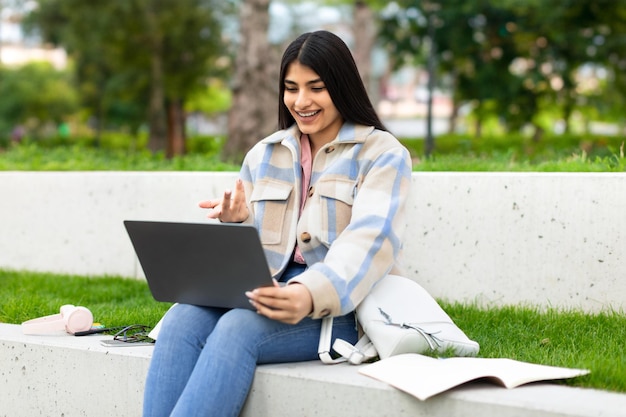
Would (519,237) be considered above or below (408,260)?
above

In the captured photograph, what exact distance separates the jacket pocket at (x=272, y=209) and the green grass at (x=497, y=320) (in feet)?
3.16

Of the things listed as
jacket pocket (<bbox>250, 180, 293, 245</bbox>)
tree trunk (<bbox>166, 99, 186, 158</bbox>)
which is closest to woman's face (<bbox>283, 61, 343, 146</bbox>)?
jacket pocket (<bbox>250, 180, 293, 245</bbox>)

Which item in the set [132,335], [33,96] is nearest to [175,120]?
[33,96]

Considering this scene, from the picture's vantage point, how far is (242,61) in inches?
451

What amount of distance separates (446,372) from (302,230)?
2.56 feet

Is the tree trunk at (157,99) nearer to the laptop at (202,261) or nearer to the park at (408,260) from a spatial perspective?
the park at (408,260)

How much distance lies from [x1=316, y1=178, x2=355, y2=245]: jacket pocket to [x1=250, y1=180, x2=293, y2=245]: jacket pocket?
18 cm

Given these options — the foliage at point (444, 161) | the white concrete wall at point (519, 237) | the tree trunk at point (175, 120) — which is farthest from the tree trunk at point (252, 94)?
the tree trunk at point (175, 120)

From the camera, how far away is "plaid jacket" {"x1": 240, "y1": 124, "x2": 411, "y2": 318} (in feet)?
10.5

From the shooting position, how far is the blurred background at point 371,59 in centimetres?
1148

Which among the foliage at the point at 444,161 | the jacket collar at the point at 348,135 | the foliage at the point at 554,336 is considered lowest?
the foliage at the point at 554,336

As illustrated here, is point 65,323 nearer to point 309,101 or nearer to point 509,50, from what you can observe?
point 309,101

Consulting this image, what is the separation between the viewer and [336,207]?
3494 millimetres

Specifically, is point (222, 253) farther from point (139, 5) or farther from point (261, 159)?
point (139, 5)
